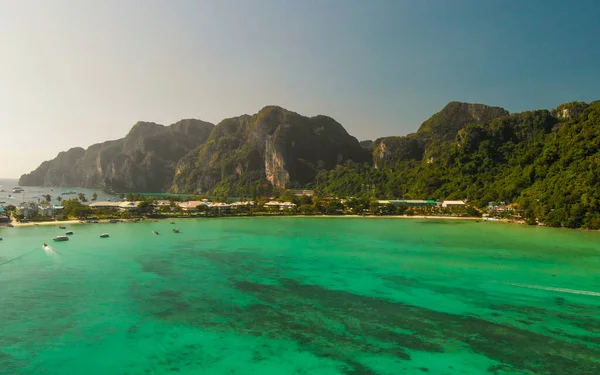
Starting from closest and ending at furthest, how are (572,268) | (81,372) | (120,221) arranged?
1. (81,372)
2. (572,268)
3. (120,221)

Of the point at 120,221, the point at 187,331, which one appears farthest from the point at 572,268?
the point at 120,221

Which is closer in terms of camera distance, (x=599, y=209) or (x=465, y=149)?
(x=599, y=209)

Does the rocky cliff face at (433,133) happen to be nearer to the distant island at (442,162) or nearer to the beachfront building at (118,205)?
the distant island at (442,162)

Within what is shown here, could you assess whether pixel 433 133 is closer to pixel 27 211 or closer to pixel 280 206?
pixel 280 206

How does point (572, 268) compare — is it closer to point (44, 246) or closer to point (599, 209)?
point (599, 209)

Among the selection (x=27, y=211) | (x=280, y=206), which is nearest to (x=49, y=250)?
(x=27, y=211)

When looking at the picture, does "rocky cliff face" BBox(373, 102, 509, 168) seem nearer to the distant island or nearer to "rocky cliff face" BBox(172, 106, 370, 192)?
the distant island

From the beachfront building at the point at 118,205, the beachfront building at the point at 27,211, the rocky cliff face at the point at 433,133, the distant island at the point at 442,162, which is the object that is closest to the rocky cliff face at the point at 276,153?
the distant island at the point at 442,162
